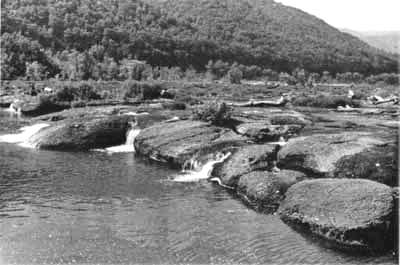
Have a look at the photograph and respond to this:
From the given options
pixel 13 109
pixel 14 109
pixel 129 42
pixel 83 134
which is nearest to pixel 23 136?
pixel 83 134

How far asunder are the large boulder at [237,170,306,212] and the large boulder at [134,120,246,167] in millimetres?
6311

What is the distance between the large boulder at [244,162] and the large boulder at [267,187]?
1803 mm

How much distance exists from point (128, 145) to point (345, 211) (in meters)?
22.5

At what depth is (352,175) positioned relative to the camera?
24.0 meters

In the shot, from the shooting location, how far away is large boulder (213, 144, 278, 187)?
86.9 feet

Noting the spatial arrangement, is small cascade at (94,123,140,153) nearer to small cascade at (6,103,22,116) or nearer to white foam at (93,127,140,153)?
white foam at (93,127,140,153)

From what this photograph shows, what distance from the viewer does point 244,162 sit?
1070 inches

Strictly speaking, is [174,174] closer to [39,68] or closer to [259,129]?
[259,129]

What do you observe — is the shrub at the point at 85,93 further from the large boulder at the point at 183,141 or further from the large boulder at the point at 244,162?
the large boulder at the point at 244,162

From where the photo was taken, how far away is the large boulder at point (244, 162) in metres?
26.5

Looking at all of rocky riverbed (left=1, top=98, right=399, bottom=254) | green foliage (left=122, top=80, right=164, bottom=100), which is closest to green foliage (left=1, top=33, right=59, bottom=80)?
green foliage (left=122, top=80, right=164, bottom=100)

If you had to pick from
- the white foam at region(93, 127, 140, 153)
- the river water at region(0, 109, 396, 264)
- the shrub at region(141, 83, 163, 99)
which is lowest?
the river water at region(0, 109, 396, 264)

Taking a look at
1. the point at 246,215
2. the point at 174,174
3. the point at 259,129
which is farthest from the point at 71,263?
the point at 259,129

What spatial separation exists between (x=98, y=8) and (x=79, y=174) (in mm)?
167814
